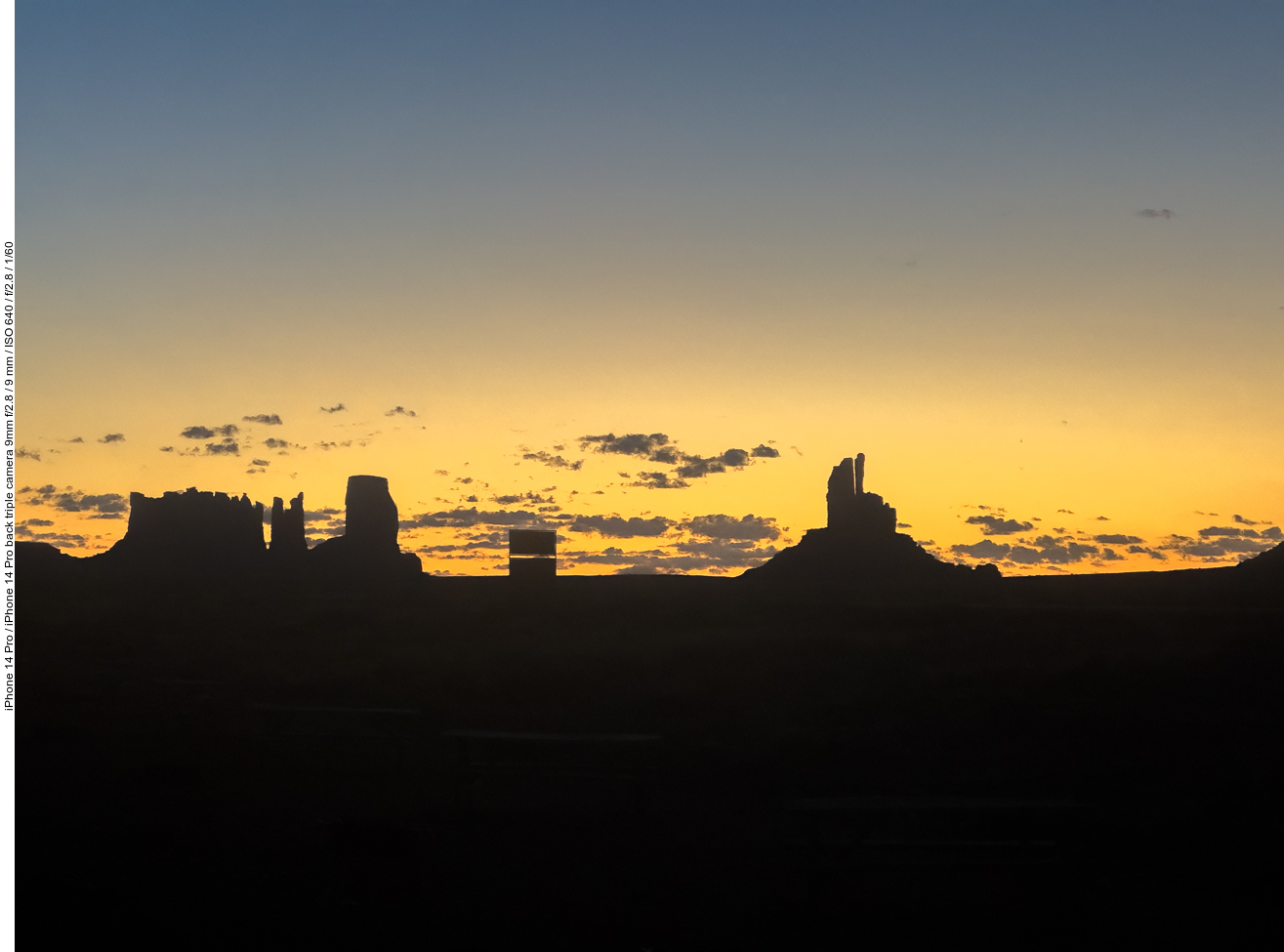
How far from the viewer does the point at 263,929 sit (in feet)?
24.0

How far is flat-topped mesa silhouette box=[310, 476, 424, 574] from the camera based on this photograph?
101m

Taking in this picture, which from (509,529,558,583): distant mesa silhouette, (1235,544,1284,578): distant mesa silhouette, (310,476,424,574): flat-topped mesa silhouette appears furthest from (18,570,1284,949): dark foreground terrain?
(310,476,424,574): flat-topped mesa silhouette

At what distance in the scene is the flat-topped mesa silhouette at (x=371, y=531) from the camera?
331 feet

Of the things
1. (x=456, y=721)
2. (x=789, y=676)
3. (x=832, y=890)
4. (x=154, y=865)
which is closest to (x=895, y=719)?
(x=789, y=676)

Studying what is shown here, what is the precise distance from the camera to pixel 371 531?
334 ft

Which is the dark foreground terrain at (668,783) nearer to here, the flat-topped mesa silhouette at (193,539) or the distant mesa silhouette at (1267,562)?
the distant mesa silhouette at (1267,562)

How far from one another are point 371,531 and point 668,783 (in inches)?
3614

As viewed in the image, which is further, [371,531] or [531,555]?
[371,531]

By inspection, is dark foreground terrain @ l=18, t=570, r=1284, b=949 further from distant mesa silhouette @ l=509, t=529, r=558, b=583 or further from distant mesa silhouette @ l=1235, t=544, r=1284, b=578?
distant mesa silhouette @ l=1235, t=544, r=1284, b=578

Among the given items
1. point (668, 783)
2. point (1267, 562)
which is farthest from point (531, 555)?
point (1267, 562)

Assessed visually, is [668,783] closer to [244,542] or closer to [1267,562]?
[1267,562]

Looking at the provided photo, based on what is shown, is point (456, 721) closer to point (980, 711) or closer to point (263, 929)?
point (980, 711)

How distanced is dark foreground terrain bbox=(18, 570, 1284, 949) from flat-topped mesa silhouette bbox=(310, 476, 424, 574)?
74693 mm

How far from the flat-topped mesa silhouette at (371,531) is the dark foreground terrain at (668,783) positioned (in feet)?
245
